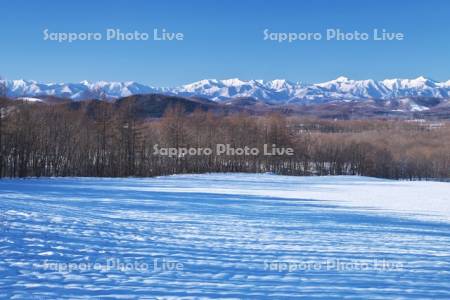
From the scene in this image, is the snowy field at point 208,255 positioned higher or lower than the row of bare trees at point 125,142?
lower

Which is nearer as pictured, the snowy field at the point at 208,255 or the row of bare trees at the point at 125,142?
the snowy field at the point at 208,255

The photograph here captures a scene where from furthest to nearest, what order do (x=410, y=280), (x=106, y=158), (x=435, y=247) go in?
(x=106, y=158) → (x=435, y=247) → (x=410, y=280)

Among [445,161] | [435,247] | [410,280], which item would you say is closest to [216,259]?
[410,280]

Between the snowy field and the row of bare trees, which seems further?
the row of bare trees

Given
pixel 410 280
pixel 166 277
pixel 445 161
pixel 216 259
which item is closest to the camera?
pixel 166 277

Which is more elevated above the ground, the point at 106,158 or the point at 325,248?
the point at 106,158

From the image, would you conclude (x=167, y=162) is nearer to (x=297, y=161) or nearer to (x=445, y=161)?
(x=297, y=161)

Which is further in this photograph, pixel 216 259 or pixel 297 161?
pixel 297 161

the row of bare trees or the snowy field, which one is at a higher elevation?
the row of bare trees
